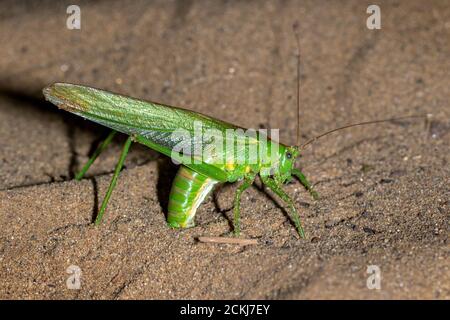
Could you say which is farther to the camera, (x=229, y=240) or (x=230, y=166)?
(x=230, y=166)

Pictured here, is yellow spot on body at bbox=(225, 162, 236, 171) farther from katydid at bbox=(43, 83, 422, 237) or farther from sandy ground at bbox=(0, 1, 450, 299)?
sandy ground at bbox=(0, 1, 450, 299)

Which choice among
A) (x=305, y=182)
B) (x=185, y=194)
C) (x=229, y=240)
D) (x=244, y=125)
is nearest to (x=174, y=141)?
(x=185, y=194)

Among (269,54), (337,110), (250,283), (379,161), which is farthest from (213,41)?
(250,283)

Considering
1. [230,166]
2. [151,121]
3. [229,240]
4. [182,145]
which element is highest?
[151,121]

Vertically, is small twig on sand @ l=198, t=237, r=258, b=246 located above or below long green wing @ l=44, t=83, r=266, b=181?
below

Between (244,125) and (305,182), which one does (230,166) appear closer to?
(305,182)

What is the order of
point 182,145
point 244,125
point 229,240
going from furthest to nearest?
point 244,125
point 182,145
point 229,240

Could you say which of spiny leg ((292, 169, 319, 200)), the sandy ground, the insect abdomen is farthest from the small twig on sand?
spiny leg ((292, 169, 319, 200))

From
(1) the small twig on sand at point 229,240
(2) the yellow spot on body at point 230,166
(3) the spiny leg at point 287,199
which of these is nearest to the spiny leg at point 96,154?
(2) the yellow spot on body at point 230,166
